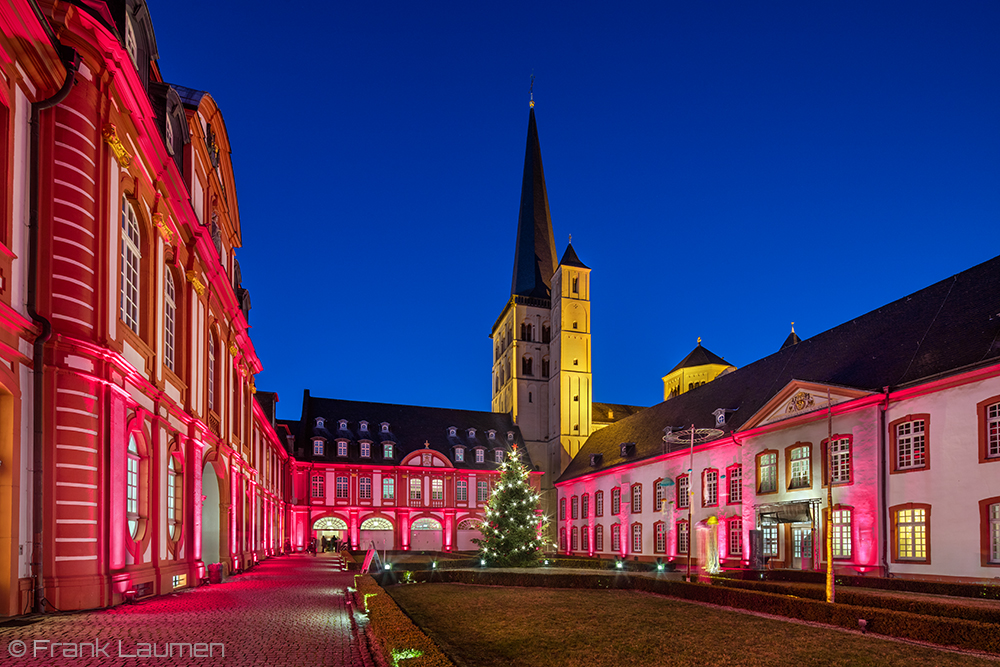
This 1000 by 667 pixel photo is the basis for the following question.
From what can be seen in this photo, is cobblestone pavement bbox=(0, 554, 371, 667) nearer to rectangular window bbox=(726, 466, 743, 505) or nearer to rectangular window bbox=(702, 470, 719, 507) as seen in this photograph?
rectangular window bbox=(726, 466, 743, 505)

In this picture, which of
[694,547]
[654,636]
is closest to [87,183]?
[654,636]

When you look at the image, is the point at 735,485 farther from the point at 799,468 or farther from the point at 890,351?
the point at 890,351

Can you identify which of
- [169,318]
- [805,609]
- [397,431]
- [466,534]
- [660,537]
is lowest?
[466,534]

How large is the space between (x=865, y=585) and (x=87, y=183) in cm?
2394

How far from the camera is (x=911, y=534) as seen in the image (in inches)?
1016

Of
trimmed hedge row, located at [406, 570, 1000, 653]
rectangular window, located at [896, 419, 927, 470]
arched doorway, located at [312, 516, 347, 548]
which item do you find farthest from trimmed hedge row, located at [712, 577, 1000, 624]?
arched doorway, located at [312, 516, 347, 548]

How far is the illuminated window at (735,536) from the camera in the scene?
121 ft

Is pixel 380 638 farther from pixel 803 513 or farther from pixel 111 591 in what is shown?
pixel 803 513

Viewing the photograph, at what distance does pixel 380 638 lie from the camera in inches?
422

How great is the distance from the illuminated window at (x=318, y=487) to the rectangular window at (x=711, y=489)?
3480 centimetres

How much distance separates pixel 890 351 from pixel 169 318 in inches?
1008

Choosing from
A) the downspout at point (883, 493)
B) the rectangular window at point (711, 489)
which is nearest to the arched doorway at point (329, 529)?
the rectangular window at point (711, 489)

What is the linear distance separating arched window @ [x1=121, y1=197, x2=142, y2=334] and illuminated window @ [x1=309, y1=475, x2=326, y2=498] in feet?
158

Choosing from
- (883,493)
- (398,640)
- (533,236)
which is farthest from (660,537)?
(533,236)
